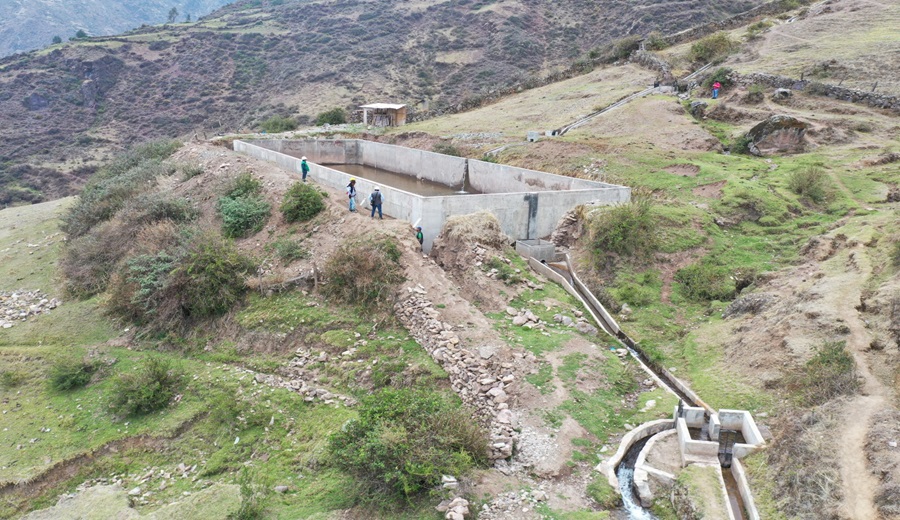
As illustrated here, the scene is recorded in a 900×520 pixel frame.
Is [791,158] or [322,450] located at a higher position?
[791,158]

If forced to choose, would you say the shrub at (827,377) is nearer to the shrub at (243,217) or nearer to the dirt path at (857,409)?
the dirt path at (857,409)

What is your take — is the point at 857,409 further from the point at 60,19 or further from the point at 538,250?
the point at 60,19

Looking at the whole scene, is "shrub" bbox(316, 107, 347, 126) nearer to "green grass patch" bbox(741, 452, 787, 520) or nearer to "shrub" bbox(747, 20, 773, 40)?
"shrub" bbox(747, 20, 773, 40)

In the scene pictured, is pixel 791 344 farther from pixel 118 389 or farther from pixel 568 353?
pixel 118 389

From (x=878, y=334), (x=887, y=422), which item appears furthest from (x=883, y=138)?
(x=887, y=422)

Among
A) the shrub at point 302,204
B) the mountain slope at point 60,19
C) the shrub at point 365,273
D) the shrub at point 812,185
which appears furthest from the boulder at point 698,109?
the mountain slope at point 60,19

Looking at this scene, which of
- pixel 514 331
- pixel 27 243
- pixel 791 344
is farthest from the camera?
pixel 27 243

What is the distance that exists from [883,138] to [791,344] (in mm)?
16183

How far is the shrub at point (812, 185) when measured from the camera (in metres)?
17.0

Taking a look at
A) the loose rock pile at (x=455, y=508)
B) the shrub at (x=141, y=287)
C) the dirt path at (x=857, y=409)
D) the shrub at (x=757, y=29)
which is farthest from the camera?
the shrub at (x=757, y=29)

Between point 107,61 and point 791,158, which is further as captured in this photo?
point 107,61

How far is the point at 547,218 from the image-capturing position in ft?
57.4

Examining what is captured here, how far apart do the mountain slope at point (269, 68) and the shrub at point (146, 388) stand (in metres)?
40.3

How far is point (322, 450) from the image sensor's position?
353 inches
